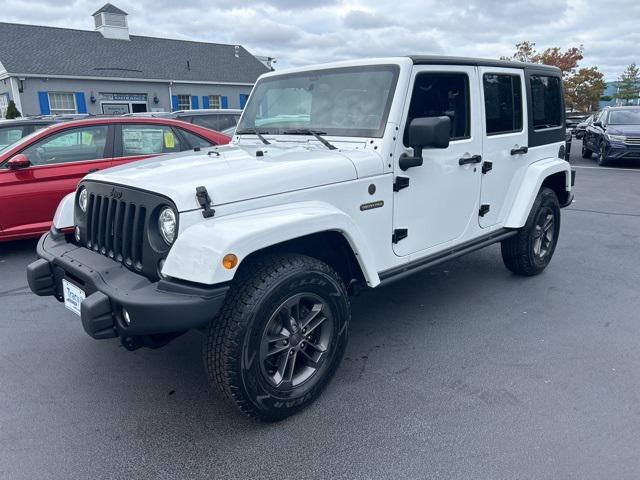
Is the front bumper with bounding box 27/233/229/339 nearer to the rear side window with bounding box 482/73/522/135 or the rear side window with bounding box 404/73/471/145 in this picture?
the rear side window with bounding box 404/73/471/145

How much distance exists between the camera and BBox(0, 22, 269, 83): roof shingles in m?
23.4

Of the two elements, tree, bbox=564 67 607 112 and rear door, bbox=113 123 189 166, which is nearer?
rear door, bbox=113 123 189 166

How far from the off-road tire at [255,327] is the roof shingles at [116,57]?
2492 cm

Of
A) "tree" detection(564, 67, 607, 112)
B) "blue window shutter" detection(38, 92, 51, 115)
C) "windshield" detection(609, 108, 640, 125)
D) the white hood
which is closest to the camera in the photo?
the white hood

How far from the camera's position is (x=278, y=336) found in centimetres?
258

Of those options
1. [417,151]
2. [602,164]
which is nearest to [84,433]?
[417,151]

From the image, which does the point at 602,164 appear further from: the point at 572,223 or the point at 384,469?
the point at 384,469

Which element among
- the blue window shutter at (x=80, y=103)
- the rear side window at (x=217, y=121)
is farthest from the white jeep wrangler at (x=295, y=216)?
the blue window shutter at (x=80, y=103)

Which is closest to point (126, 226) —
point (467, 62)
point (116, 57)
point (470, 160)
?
point (470, 160)

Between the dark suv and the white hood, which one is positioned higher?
the white hood

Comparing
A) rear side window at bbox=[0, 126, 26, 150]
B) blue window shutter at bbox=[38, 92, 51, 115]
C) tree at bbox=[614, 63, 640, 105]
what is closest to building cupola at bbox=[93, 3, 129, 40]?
blue window shutter at bbox=[38, 92, 51, 115]

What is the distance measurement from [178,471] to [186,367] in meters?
0.95

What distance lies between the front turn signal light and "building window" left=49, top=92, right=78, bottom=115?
82.2 ft

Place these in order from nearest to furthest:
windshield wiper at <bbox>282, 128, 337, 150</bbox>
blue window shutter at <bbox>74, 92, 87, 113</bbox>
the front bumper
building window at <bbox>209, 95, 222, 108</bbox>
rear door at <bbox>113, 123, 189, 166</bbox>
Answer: the front bumper < windshield wiper at <bbox>282, 128, 337, 150</bbox> < rear door at <bbox>113, 123, 189, 166</bbox> < blue window shutter at <bbox>74, 92, 87, 113</bbox> < building window at <bbox>209, 95, 222, 108</bbox>
